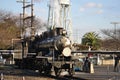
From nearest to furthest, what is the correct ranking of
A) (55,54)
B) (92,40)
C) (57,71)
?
(55,54)
(57,71)
(92,40)

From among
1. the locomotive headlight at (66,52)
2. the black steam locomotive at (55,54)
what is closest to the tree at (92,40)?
the black steam locomotive at (55,54)

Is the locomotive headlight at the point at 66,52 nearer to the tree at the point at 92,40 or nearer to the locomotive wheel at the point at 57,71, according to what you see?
the locomotive wheel at the point at 57,71

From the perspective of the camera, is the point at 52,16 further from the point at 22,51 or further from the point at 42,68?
the point at 42,68

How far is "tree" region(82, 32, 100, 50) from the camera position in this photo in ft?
335

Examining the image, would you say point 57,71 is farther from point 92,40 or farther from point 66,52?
point 92,40

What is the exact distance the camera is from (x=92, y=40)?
104125mm

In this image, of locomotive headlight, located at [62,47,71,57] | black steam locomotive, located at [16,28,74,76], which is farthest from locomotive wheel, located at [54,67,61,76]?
locomotive headlight, located at [62,47,71,57]

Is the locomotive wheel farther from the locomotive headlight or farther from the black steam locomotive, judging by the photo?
the locomotive headlight

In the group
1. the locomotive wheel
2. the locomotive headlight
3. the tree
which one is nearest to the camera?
the locomotive headlight

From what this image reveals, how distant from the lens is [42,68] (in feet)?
105

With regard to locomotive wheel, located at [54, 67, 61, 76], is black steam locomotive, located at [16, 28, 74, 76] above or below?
above

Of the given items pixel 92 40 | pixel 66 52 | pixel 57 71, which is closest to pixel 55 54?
pixel 66 52

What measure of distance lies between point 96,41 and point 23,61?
65573mm

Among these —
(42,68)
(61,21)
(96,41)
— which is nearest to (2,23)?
(61,21)
